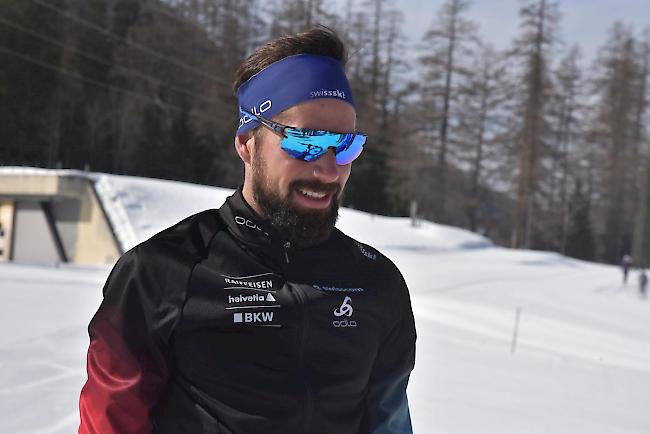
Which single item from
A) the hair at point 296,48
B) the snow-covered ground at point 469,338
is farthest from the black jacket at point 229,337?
the snow-covered ground at point 469,338

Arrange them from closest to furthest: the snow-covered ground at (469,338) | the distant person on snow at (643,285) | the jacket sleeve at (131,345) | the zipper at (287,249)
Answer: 1. the jacket sleeve at (131,345)
2. the zipper at (287,249)
3. the snow-covered ground at (469,338)
4. the distant person on snow at (643,285)

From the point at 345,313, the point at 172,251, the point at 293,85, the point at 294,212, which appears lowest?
the point at 345,313

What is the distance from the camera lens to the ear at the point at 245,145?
73.8 inches

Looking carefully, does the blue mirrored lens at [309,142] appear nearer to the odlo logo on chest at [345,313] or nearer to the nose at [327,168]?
the nose at [327,168]

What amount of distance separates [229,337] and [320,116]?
689 mm

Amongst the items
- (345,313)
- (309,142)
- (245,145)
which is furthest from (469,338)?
(309,142)

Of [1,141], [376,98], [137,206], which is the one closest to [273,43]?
[137,206]

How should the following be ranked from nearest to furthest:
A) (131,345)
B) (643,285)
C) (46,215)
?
(131,345) < (643,285) < (46,215)

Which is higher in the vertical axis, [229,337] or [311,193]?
[311,193]

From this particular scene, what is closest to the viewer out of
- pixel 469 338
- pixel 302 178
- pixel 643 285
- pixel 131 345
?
pixel 131 345

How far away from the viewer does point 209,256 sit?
1.80m

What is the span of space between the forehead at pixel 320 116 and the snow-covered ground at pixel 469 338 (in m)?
3.05

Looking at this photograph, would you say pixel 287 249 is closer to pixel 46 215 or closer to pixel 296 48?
pixel 296 48

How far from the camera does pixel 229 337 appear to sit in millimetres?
1735
